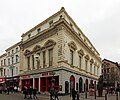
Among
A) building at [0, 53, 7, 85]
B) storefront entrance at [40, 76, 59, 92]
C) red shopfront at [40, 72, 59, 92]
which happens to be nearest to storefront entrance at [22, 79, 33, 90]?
storefront entrance at [40, 76, 59, 92]

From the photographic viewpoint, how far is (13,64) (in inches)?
2477

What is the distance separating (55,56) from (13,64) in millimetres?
25729

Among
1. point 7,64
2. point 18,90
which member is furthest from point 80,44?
point 7,64

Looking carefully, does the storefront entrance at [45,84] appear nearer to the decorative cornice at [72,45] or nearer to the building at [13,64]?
the decorative cornice at [72,45]

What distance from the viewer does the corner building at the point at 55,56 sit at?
37938mm

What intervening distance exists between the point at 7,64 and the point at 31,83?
22.7m

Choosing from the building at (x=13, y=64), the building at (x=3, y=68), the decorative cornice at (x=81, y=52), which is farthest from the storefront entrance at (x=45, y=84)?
the building at (x=3, y=68)

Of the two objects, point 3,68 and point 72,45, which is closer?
point 72,45

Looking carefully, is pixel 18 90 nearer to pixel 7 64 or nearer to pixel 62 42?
pixel 7 64

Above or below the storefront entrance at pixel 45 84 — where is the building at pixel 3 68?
above

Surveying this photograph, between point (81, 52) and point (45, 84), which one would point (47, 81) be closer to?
point (45, 84)

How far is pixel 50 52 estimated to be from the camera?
41.8 meters

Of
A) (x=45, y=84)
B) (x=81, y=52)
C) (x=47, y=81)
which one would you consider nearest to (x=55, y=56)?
(x=47, y=81)

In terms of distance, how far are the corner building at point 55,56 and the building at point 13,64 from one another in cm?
681
